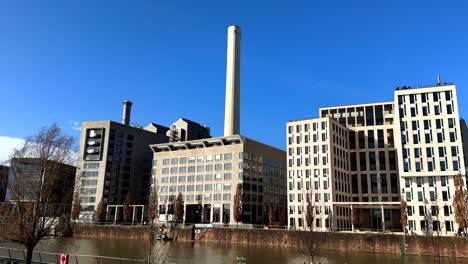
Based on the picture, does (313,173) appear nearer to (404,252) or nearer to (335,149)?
(335,149)

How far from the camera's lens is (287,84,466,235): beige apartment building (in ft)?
323

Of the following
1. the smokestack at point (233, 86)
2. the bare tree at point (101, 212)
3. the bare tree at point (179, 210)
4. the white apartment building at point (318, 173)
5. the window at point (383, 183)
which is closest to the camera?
the white apartment building at point (318, 173)

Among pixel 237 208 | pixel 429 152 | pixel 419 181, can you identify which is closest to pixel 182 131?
pixel 237 208

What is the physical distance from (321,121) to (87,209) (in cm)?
10289

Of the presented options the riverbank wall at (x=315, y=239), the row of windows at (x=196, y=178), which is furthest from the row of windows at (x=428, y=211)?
the row of windows at (x=196, y=178)

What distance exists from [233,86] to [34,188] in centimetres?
11784

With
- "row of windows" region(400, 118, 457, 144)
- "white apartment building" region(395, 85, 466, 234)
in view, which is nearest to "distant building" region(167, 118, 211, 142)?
"white apartment building" region(395, 85, 466, 234)

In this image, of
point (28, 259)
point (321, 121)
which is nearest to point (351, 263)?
point (28, 259)

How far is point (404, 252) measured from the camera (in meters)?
75.1

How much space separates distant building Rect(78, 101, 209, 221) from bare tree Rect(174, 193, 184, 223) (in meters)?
29.1

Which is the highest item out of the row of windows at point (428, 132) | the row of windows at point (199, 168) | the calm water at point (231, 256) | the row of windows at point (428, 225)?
the row of windows at point (428, 132)

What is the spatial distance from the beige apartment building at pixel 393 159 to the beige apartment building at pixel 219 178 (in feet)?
62.8

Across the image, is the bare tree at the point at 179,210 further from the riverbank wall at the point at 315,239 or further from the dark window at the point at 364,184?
the dark window at the point at 364,184

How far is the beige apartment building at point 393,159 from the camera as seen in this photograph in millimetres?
98369
